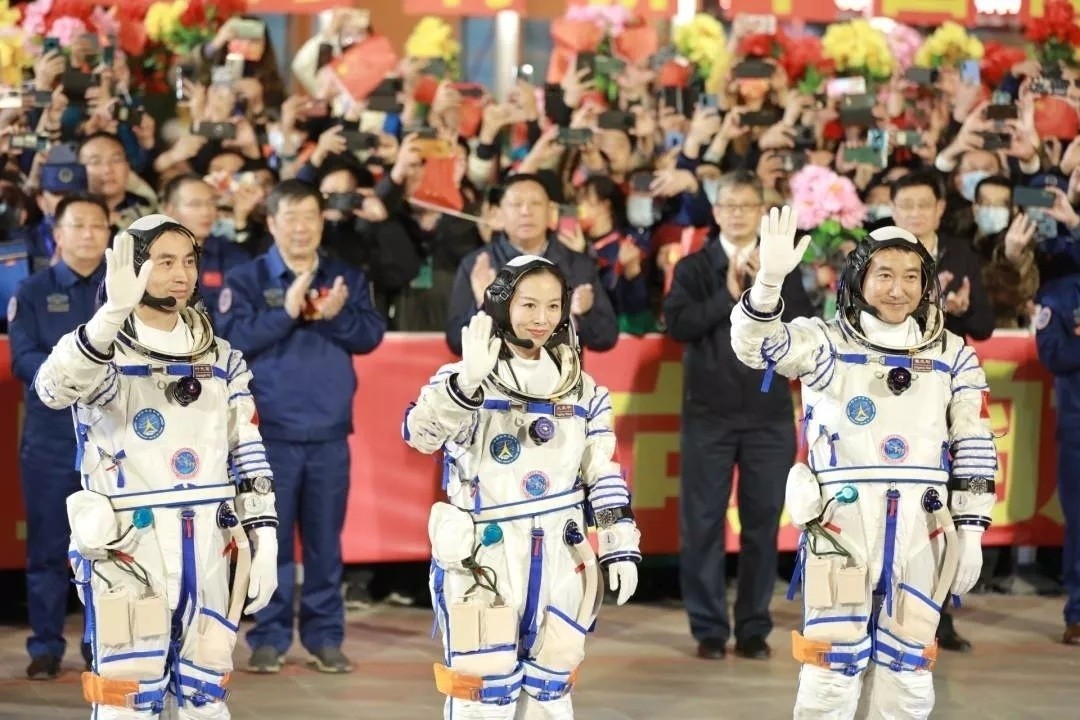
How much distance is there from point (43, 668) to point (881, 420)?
3519 millimetres

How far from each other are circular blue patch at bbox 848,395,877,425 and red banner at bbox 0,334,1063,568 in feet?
8.82

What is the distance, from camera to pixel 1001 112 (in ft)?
31.0

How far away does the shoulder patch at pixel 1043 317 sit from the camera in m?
8.38

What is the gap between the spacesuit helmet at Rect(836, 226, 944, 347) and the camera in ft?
20.5

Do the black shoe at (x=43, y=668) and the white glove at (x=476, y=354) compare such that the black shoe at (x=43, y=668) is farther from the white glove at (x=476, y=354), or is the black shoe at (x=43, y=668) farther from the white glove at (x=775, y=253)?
the white glove at (x=775, y=253)

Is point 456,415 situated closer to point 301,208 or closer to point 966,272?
point 301,208

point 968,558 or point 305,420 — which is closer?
point 968,558

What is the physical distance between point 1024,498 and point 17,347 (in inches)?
194

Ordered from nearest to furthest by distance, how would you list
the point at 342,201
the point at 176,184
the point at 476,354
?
the point at 476,354
the point at 176,184
the point at 342,201

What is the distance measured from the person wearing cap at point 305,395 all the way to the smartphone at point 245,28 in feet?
5.50

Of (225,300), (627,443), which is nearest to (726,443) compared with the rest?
(627,443)

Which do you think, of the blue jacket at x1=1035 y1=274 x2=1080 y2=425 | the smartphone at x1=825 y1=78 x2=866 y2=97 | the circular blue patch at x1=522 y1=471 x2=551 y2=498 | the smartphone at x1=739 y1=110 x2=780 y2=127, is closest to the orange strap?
the circular blue patch at x1=522 y1=471 x2=551 y2=498

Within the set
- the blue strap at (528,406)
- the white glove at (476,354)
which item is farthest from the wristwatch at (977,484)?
the white glove at (476,354)

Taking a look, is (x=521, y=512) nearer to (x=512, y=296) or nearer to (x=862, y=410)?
(x=512, y=296)
